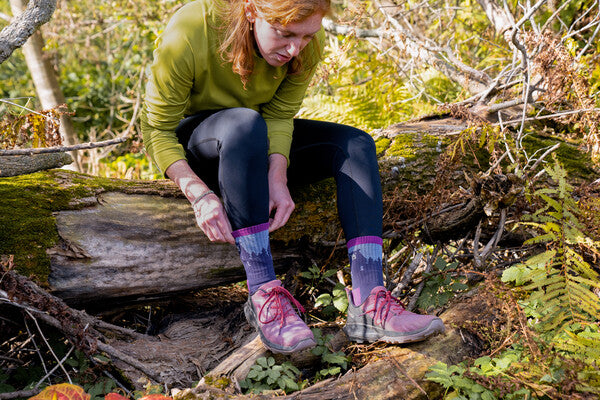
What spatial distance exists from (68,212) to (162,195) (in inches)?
18.4

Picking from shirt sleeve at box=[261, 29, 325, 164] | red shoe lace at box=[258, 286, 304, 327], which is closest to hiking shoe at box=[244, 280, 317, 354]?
red shoe lace at box=[258, 286, 304, 327]

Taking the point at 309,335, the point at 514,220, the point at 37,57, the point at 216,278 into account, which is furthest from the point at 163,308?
the point at 37,57

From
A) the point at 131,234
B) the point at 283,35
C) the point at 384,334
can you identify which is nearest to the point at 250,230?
the point at 131,234

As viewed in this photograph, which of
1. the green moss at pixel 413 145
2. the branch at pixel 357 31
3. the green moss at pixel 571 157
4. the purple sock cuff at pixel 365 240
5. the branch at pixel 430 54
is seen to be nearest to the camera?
the purple sock cuff at pixel 365 240

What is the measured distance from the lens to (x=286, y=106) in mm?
2693

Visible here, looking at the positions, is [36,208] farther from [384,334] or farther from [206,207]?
[384,334]

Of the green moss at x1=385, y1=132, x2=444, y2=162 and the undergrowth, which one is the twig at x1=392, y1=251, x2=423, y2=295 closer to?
the undergrowth

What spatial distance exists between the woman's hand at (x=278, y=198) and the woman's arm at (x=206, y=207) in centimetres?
27

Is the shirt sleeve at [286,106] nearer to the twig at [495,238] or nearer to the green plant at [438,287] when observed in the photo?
the green plant at [438,287]

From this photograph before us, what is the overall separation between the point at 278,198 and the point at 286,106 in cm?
55

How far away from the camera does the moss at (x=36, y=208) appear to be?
2.22 m

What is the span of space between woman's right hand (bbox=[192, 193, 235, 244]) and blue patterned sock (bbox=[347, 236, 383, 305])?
0.60m

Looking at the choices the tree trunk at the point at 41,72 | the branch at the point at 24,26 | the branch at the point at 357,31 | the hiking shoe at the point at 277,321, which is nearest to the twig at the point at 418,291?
the hiking shoe at the point at 277,321

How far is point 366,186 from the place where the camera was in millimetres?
2434
